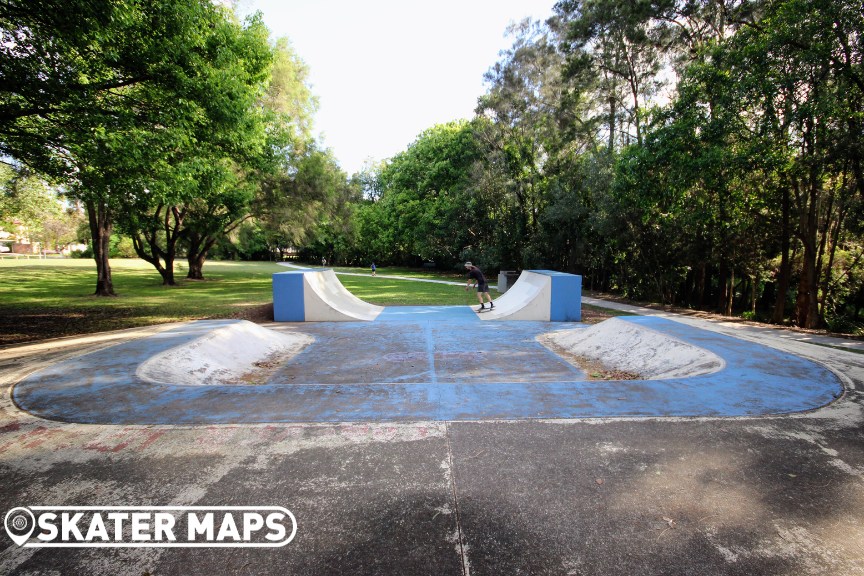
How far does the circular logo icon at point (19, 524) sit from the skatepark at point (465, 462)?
0.09 m

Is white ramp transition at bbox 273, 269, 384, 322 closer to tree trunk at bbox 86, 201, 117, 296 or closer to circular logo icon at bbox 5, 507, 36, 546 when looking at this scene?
circular logo icon at bbox 5, 507, 36, 546

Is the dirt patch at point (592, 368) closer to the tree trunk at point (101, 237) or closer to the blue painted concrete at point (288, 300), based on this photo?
the blue painted concrete at point (288, 300)

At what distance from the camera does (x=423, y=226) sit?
3697 cm

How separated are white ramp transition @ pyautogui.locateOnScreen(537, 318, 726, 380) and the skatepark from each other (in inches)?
3.6

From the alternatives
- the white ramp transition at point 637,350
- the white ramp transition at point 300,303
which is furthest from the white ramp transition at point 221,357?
the white ramp transition at point 637,350

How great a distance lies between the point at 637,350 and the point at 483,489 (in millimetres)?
5693

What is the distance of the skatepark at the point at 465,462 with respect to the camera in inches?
90.8

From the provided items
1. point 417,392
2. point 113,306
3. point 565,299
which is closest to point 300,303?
point 565,299

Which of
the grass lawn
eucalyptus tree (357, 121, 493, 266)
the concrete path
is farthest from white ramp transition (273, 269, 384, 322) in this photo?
eucalyptus tree (357, 121, 493, 266)

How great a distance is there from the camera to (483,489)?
2.89 metres

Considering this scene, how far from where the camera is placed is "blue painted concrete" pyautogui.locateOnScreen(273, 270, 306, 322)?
1247 cm

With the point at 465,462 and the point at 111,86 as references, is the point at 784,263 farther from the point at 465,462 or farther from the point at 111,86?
the point at 111,86

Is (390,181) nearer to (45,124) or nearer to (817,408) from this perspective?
(45,124)

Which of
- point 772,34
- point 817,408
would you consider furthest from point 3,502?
point 772,34
